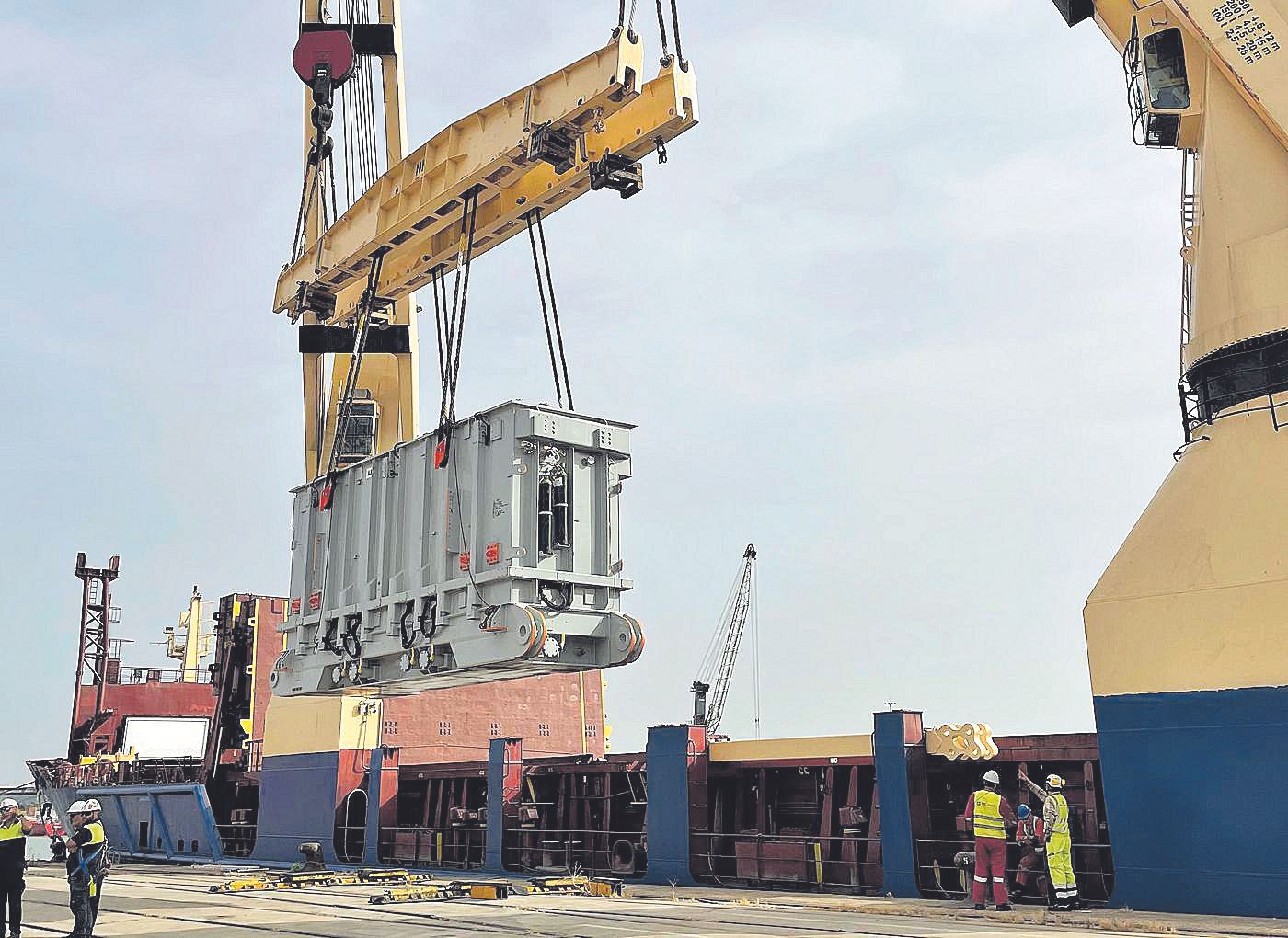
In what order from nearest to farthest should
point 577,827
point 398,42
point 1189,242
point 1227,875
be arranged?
point 1227,875
point 1189,242
point 577,827
point 398,42

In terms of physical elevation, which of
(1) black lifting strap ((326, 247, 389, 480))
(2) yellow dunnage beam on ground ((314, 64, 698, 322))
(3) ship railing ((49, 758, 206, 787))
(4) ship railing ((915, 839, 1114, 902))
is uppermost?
(2) yellow dunnage beam on ground ((314, 64, 698, 322))

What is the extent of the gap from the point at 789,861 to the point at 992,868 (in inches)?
122

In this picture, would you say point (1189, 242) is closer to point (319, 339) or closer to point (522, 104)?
point (522, 104)

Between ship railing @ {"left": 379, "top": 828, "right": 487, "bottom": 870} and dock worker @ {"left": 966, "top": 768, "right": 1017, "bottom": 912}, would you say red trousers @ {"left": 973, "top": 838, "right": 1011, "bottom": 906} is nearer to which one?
dock worker @ {"left": 966, "top": 768, "right": 1017, "bottom": 912}

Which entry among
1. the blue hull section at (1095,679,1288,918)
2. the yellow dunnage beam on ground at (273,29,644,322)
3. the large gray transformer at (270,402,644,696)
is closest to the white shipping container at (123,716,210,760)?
the yellow dunnage beam on ground at (273,29,644,322)

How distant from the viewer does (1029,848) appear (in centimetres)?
1145

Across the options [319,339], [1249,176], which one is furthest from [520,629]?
[319,339]

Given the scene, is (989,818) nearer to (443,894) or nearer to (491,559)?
(491,559)

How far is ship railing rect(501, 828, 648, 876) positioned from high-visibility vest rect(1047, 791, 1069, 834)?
5725mm

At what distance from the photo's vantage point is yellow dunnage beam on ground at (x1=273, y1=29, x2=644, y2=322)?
1067 cm

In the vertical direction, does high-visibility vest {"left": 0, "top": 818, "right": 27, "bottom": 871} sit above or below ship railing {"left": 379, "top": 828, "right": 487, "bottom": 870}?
above

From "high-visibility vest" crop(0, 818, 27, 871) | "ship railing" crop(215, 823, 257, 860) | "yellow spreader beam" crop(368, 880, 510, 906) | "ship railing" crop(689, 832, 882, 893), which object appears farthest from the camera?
"ship railing" crop(215, 823, 257, 860)

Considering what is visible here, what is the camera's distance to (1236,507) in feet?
34.2

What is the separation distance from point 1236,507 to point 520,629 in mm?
6457
